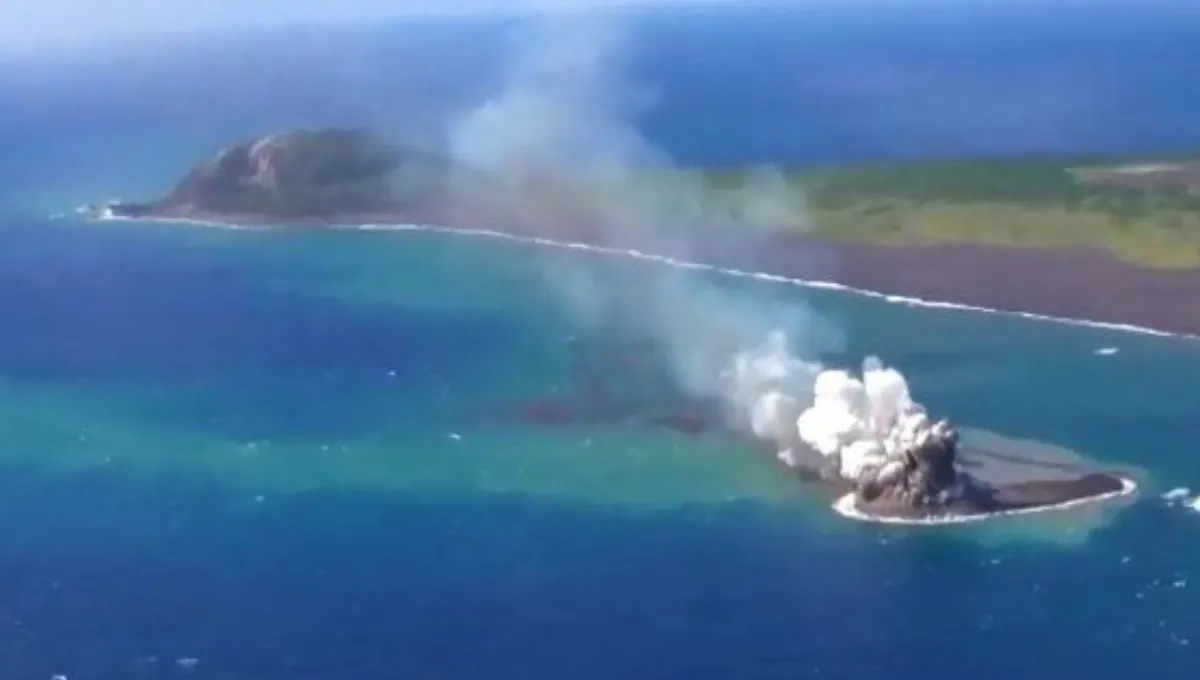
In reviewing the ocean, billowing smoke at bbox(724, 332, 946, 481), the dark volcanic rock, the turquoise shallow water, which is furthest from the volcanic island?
the turquoise shallow water

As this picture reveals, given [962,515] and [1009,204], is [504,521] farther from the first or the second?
[1009,204]

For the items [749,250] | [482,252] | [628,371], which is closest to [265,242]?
[482,252]

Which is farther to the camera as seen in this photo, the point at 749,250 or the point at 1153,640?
the point at 749,250

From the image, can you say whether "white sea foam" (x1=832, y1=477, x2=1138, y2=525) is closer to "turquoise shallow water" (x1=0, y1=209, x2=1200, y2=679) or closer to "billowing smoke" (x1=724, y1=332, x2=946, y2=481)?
"turquoise shallow water" (x1=0, y1=209, x2=1200, y2=679)

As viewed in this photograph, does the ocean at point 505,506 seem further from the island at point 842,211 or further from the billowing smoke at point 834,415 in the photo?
the island at point 842,211

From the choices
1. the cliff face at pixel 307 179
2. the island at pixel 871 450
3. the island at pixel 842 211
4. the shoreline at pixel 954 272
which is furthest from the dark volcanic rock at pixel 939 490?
the cliff face at pixel 307 179

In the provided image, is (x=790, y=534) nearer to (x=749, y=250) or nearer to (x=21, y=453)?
(x=21, y=453)
